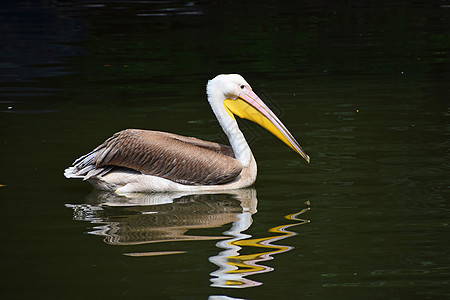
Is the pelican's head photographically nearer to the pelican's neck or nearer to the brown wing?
the pelican's neck

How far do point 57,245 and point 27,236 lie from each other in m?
0.31

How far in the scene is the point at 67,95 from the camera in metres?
11.3

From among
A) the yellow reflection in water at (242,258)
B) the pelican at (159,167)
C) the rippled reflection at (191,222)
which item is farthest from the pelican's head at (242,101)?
the yellow reflection in water at (242,258)

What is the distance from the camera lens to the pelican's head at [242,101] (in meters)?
7.00

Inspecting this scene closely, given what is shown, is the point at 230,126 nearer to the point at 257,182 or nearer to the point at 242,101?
the point at 242,101

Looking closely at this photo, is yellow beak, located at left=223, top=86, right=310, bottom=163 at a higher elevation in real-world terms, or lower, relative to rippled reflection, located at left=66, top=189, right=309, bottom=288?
higher

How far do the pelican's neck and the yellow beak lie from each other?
61 millimetres

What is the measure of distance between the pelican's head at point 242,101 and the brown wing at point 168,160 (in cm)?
48

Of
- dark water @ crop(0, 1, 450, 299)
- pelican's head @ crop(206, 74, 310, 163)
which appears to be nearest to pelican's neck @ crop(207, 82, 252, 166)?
pelican's head @ crop(206, 74, 310, 163)

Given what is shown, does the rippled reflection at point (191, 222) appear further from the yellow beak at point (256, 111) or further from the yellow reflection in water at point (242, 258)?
the yellow beak at point (256, 111)

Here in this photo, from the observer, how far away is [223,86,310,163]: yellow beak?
698 centimetres

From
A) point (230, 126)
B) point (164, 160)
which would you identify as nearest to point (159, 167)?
point (164, 160)

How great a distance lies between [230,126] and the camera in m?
7.05

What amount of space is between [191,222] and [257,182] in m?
1.22
